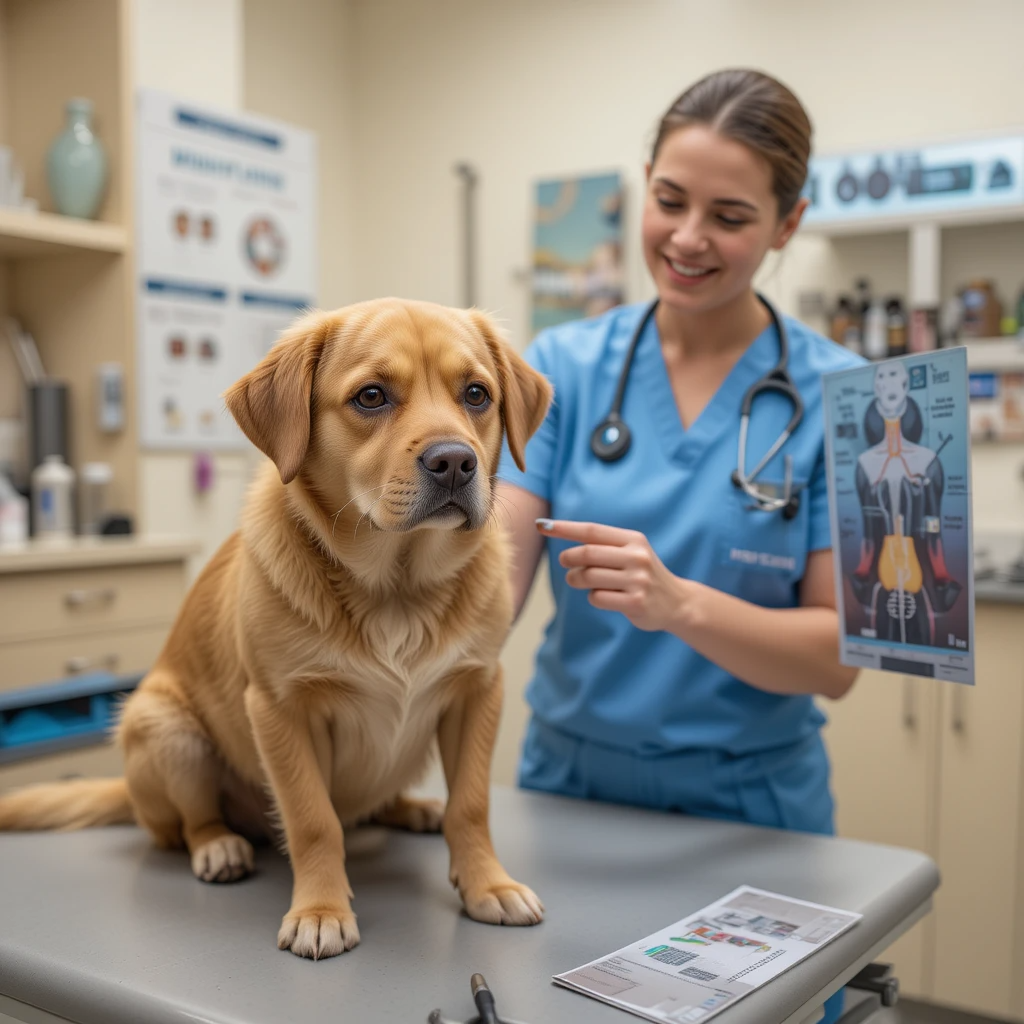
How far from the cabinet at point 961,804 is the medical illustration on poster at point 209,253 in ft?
6.91

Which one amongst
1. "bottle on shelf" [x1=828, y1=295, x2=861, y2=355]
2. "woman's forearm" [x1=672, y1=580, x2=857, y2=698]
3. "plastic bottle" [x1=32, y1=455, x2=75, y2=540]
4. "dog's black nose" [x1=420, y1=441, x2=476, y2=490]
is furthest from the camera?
"bottle on shelf" [x1=828, y1=295, x2=861, y2=355]

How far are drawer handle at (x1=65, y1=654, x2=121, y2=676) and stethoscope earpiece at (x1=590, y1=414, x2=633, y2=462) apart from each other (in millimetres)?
1674

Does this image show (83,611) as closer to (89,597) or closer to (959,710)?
(89,597)

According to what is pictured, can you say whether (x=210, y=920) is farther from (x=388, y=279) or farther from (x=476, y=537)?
(x=388, y=279)

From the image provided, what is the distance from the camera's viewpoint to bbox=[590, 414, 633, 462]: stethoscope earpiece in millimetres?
1410

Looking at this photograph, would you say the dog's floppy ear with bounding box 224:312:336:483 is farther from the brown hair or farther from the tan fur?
the brown hair

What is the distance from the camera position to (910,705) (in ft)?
8.29

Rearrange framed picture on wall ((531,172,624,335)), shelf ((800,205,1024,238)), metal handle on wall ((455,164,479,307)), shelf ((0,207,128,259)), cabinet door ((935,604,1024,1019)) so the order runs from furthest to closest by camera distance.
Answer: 1. metal handle on wall ((455,164,479,307))
2. framed picture on wall ((531,172,624,335))
3. shelf ((800,205,1024,238))
4. shelf ((0,207,128,259))
5. cabinet door ((935,604,1024,1019))

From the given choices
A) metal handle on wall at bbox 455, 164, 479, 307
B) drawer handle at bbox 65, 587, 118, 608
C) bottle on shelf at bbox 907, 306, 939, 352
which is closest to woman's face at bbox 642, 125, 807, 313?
drawer handle at bbox 65, 587, 118, 608

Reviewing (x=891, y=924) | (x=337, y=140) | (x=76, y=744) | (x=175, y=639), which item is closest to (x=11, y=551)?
(x=76, y=744)

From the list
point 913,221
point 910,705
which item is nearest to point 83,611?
point 910,705

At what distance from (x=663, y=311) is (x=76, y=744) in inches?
43.1

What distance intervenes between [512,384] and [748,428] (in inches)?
16.9

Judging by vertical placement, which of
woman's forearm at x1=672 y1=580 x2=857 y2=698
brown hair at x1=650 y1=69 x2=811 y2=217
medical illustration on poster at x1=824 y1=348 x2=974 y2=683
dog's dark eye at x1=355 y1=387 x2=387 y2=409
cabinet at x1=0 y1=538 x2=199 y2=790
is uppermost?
brown hair at x1=650 y1=69 x2=811 y2=217
